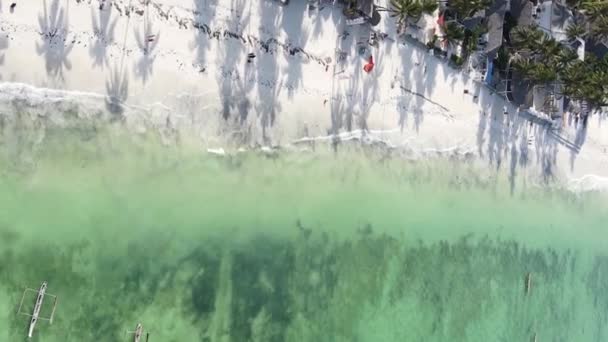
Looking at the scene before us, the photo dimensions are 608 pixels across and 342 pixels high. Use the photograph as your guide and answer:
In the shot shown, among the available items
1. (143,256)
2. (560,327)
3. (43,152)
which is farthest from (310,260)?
(560,327)

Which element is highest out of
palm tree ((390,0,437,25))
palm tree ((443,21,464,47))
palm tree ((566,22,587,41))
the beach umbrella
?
palm tree ((566,22,587,41))

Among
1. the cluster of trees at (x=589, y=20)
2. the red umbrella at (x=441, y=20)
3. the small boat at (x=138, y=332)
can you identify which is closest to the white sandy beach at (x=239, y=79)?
the red umbrella at (x=441, y=20)

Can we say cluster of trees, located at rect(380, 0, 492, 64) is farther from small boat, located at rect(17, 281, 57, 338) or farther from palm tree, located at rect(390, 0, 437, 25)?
small boat, located at rect(17, 281, 57, 338)

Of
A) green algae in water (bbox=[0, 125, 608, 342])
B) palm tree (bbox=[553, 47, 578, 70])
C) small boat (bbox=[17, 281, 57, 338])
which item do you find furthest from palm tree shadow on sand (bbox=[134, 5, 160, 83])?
palm tree (bbox=[553, 47, 578, 70])

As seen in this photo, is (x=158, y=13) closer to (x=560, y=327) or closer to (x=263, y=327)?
(x=263, y=327)

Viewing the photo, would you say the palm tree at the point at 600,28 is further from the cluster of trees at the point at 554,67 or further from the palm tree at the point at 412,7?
the palm tree at the point at 412,7
